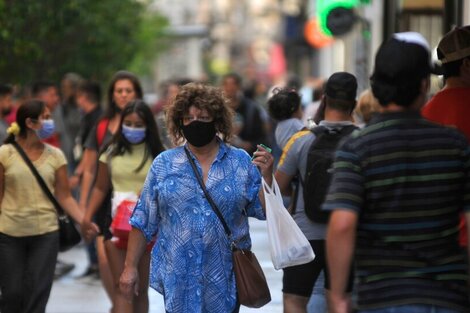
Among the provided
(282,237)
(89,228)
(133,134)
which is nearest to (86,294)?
(89,228)

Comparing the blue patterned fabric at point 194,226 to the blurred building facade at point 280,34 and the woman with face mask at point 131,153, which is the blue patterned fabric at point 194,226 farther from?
the blurred building facade at point 280,34

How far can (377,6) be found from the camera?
22.1 meters

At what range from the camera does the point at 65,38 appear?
21.1 m

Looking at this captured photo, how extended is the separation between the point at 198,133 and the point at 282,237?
0.72 metres

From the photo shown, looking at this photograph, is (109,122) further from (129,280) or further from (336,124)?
(129,280)

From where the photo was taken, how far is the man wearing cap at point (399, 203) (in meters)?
4.61

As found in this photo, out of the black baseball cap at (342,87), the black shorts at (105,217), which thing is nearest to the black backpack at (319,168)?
the black baseball cap at (342,87)

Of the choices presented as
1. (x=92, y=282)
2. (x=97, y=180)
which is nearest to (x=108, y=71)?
(x=92, y=282)

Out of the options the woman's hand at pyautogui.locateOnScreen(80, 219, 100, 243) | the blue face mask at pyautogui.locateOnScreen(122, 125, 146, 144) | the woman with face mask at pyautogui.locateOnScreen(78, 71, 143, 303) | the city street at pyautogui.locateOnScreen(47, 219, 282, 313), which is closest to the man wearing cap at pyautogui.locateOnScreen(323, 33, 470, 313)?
the blue face mask at pyautogui.locateOnScreen(122, 125, 146, 144)

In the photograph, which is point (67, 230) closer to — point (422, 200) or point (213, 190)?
point (213, 190)

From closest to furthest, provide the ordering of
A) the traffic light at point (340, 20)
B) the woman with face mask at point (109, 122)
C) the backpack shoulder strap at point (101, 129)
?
1. the woman with face mask at point (109, 122)
2. the backpack shoulder strap at point (101, 129)
3. the traffic light at point (340, 20)

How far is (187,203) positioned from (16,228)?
103 inches

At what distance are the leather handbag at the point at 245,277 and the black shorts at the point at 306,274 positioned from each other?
962mm

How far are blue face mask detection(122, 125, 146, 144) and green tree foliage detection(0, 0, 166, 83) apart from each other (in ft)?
21.5
